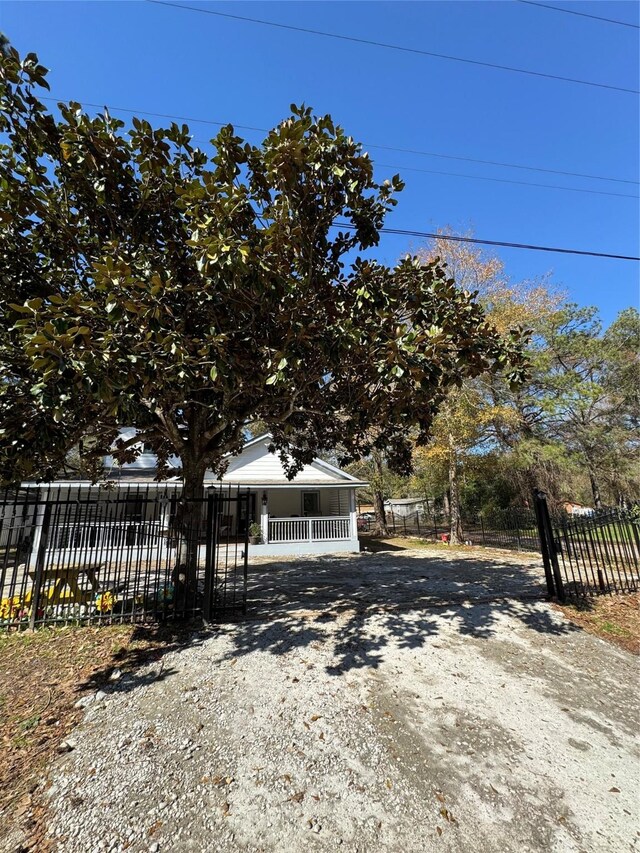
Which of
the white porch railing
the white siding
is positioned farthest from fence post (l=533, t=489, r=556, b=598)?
the white siding

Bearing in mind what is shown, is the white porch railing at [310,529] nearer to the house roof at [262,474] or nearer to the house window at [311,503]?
the house roof at [262,474]

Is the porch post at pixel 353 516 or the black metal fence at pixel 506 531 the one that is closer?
the black metal fence at pixel 506 531

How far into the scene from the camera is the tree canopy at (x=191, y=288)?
4.27 meters

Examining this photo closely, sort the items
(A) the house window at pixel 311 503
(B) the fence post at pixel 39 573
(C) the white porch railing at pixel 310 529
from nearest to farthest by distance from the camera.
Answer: (B) the fence post at pixel 39 573
(C) the white porch railing at pixel 310 529
(A) the house window at pixel 311 503

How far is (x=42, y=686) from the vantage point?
15.3ft

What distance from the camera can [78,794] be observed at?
293 centimetres

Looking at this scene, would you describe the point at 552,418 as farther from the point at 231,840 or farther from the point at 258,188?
the point at 231,840

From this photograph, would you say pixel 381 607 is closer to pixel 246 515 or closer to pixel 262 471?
pixel 246 515

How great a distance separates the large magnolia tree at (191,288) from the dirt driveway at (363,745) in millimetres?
3208

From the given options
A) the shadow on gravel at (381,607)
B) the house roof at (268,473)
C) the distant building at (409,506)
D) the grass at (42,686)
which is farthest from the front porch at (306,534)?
the distant building at (409,506)

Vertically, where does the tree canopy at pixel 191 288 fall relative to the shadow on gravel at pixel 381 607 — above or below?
above

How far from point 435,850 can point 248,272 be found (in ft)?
16.4

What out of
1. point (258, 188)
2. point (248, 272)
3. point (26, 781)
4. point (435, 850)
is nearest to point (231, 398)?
point (248, 272)

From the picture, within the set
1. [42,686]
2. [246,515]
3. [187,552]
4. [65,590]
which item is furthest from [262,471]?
[42,686]
